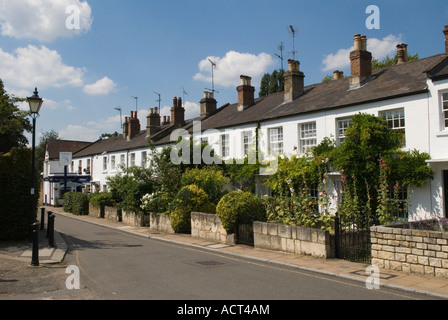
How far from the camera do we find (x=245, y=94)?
27828 millimetres

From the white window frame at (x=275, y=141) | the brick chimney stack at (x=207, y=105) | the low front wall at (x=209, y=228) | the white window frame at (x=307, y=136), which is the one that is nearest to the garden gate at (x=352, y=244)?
the low front wall at (x=209, y=228)

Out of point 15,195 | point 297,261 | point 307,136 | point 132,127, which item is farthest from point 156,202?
point 132,127

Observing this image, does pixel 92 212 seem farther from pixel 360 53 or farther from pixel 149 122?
pixel 360 53

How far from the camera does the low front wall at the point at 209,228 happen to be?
1516 centimetres

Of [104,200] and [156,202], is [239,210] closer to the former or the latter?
[156,202]

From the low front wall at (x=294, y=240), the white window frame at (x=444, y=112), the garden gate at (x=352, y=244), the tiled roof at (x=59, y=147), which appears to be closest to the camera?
the garden gate at (x=352, y=244)

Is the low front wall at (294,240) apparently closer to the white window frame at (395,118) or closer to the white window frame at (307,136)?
the white window frame at (395,118)

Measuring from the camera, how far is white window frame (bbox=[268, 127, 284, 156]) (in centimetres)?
2041

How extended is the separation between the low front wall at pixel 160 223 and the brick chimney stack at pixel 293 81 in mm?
10675

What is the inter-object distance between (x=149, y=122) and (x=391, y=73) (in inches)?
978

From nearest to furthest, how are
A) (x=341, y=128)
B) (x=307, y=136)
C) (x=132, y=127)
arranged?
(x=341, y=128)
(x=307, y=136)
(x=132, y=127)

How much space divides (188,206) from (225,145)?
7118mm

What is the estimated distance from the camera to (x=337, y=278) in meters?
9.09

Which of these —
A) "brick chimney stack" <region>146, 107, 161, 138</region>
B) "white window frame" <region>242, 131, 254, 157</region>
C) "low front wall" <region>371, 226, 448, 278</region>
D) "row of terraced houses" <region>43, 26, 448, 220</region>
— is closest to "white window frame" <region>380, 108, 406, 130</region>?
"row of terraced houses" <region>43, 26, 448, 220</region>
